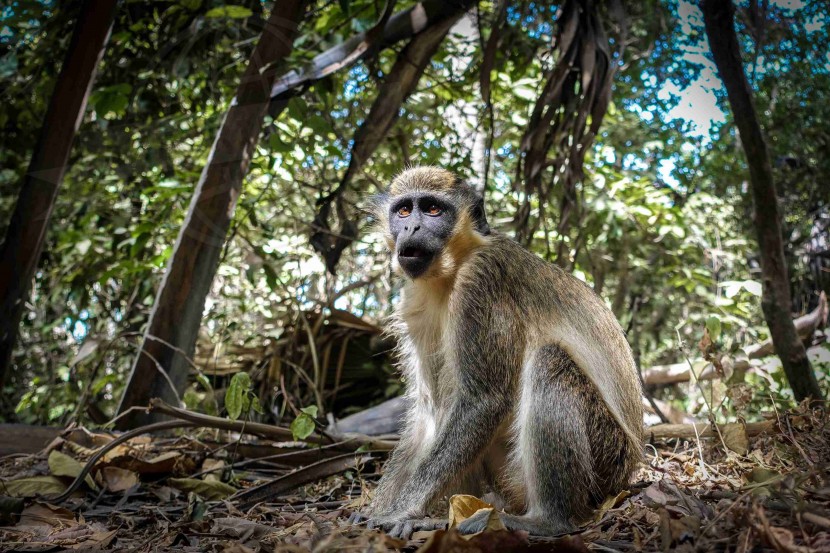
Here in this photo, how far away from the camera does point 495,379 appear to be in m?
3.43

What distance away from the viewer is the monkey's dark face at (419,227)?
382 cm

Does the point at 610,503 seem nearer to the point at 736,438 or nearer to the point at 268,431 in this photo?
the point at 736,438

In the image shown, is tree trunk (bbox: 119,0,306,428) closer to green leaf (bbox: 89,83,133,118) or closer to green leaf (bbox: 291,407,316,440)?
green leaf (bbox: 89,83,133,118)

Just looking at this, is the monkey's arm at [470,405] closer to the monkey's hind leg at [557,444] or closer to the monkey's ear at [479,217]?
the monkey's hind leg at [557,444]

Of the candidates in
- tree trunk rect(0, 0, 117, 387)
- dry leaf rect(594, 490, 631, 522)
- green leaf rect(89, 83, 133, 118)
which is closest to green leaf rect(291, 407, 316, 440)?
dry leaf rect(594, 490, 631, 522)

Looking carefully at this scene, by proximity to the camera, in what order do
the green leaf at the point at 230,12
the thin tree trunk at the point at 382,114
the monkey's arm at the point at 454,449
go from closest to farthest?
1. the monkey's arm at the point at 454,449
2. the green leaf at the point at 230,12
3. the thin tree trunk at the point at 382,114

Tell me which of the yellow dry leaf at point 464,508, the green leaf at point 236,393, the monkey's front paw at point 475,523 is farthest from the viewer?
the green leaf at point 236,393

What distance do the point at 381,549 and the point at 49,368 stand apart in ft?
26.3

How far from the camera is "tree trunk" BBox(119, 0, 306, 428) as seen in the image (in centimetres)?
517

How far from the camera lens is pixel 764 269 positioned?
466cm

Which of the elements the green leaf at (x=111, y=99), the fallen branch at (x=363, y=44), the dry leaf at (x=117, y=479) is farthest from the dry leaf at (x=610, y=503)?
the green leaf at (x=111, y=99)

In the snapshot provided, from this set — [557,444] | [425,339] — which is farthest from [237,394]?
[557,444]

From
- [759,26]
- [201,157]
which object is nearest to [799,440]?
[759,26]

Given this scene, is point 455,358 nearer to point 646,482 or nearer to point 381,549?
point 646,482
